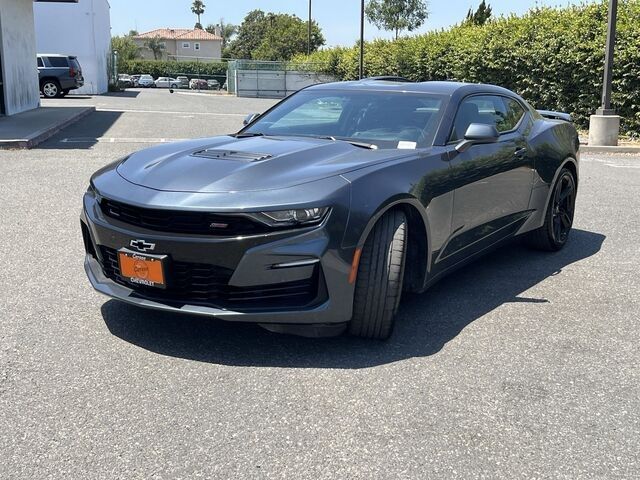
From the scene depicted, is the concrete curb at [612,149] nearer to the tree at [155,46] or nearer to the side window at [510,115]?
the side window at [510,115]

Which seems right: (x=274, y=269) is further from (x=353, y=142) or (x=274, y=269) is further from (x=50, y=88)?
(x=50, y=88)

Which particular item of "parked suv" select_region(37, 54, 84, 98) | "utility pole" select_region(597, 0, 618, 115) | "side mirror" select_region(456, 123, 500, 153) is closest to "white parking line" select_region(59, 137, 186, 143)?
"utility pole" select_region(597, 0, 618, 115)

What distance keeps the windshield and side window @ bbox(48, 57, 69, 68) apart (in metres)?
28.5

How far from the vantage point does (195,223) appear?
327 centimetres

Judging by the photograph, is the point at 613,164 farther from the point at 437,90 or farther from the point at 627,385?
the point at 627,385

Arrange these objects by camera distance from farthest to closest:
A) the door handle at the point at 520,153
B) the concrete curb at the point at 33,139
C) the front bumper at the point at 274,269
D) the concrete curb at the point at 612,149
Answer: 1. the concrete curb at the point at 612,149
2. the concrete curb at the point at 33,139
3. the door handle at the point at 520,153
4. the front bumper at the point at 274,269

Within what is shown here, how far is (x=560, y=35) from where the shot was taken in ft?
56.5

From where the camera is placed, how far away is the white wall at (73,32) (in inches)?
1439

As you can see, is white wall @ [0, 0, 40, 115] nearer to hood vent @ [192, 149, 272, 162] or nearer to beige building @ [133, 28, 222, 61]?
hood vent @ [192, 149, 272, 162]

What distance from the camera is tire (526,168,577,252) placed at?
5.62m

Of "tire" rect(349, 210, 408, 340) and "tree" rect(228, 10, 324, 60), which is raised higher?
"tree" rect(228, 10, 324, 60)

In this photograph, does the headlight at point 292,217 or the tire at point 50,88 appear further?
the tire at point 50,88

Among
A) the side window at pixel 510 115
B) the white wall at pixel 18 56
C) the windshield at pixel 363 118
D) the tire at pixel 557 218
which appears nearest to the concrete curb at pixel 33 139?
the white wall at pixel 18 56

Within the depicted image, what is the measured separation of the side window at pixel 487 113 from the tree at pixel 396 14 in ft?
201
